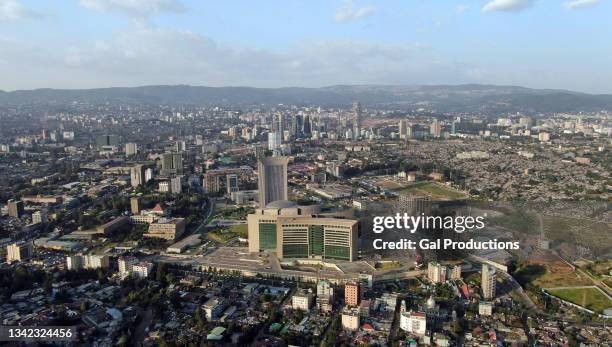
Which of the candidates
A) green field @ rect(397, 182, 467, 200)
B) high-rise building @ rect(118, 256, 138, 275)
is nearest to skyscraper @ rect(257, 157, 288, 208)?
high-rise building @ rect(118, 256, 138, 275)

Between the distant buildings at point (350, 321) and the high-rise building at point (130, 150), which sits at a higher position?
the high-rise building at point (130, 150)

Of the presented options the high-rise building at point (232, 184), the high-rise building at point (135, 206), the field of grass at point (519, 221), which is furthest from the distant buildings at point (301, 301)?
the high-rise building at point (232, 184)

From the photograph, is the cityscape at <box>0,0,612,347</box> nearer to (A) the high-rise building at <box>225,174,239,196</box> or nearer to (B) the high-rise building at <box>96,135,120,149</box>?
(A) the high-rise building at <box>225,174,239,196</box>

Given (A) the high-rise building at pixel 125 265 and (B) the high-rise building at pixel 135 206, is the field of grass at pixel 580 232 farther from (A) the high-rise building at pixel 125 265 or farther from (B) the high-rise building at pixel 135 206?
(B) the high-rise building at pixel 135 206

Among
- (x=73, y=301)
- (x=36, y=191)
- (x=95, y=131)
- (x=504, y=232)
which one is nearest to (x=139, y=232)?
(x=73, y=301)

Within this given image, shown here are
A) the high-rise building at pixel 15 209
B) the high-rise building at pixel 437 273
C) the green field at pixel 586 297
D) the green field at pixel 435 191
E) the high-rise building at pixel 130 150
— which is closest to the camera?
the green field at pixel 586 297

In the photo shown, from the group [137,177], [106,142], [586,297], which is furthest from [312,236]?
[106,142]
